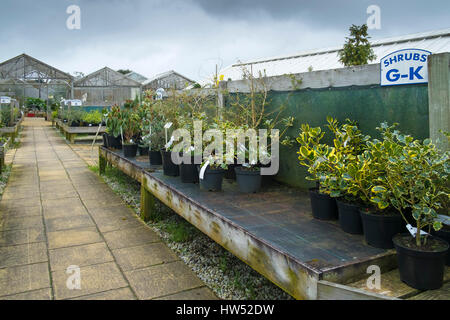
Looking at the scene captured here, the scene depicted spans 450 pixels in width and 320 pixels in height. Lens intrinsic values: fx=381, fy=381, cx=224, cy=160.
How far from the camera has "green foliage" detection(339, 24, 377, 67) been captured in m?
12.8

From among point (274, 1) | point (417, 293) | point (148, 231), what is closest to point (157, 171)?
point (148, 231)

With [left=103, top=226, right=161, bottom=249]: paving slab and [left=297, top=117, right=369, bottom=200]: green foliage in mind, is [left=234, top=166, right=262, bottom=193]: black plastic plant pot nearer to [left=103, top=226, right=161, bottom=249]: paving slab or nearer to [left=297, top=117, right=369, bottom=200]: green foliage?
[left=297, top=117, right=369, bottom=200]: green foliage

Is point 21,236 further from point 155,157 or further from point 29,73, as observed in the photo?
point 29,73

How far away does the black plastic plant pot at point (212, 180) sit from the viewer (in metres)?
3.31

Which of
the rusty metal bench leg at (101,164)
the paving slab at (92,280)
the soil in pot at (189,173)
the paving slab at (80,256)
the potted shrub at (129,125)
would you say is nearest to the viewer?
the paving slab at (92,280)

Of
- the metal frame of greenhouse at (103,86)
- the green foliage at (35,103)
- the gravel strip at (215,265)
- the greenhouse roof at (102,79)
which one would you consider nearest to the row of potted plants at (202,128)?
the gravel strip at (215,265)

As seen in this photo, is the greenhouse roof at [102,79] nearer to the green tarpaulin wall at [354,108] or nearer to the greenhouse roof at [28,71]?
the greenhouse roof at [28,71]

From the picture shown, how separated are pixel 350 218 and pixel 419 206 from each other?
0.51 metres

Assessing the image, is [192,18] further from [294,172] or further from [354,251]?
[354,251]

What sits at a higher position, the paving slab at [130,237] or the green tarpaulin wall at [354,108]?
the green tarpaulin wall at [354,108]

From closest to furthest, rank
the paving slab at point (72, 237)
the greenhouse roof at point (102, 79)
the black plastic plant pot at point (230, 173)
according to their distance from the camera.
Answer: the paving slab at point (72, 237)
the black plastic plant pot at point (230, 173)
the greenhouse roof at point (102, 79)

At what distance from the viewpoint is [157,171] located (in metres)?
A: 4.25

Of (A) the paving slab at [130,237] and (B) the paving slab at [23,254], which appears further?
(A) the paving slab at [130,237]

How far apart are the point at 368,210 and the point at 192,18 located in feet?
15.4
